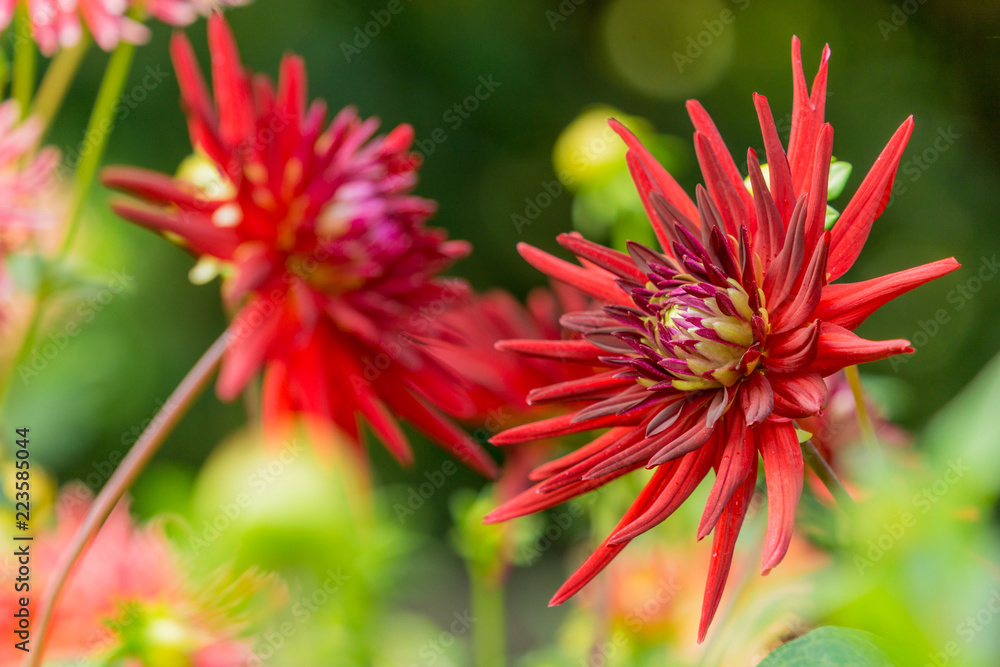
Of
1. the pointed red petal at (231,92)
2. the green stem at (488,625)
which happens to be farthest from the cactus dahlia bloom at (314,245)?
the green stem at (488,625)

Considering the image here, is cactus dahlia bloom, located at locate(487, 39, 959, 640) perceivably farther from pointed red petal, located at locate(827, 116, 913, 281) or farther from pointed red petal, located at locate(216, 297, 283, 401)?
pointed red petal, located at locate(216, 297, 283, 401)

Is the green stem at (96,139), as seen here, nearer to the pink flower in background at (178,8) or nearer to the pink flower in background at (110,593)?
the pink flower in background at (178,8)

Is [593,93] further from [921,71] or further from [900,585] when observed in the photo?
[900,585]

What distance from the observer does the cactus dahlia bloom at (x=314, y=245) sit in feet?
1.36

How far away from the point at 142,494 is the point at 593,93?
4.87 feet

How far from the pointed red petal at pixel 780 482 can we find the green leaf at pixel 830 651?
3 centimetres

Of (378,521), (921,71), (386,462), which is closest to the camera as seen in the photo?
(378,521)

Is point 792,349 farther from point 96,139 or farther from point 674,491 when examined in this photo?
point 96,139

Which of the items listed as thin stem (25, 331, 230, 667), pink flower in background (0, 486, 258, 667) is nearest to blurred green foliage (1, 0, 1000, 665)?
pink flower in background (0, 486, 258, 667)

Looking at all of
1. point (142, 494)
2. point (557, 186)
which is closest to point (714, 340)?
point (142, 494)

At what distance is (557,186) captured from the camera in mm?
1720

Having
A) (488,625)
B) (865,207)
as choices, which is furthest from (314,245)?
(488,625)

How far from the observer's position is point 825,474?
0.27 metres

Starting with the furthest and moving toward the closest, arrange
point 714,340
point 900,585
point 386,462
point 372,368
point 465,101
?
1. point 386,462
2. point 465,101
3. point 372,368
4. point 714,340
5. point 900,585
